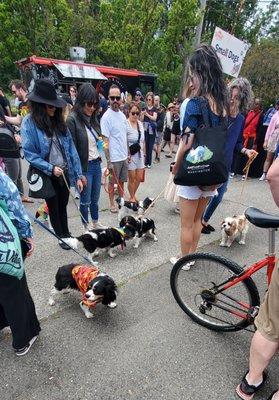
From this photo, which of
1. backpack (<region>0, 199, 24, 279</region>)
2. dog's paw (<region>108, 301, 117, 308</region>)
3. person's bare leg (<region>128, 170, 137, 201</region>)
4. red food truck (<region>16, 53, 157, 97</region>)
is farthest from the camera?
red food truck (<region>16, 53, 157, 97</region>)

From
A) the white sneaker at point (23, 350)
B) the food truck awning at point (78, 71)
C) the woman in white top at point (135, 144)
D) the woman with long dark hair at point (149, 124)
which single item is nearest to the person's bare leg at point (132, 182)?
the woman in white top at point (135, 144)

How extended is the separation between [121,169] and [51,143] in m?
1.77

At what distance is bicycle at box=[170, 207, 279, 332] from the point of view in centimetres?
233

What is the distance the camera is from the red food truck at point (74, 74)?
13047 millimetres

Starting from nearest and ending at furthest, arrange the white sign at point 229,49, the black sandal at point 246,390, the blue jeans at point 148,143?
the black sandal at point 246,390 → the white sign at point 229,49 → the blue jeans at point 148,143

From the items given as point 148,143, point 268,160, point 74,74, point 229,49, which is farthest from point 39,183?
point 74,74

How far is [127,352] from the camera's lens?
245 centimetres

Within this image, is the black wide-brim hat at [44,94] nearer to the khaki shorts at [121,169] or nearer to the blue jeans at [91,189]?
the blue jeans at [91,189]

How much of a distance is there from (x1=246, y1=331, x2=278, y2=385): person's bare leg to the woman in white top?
→ 3753mm

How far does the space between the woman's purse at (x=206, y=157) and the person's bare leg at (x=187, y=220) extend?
1.07ft

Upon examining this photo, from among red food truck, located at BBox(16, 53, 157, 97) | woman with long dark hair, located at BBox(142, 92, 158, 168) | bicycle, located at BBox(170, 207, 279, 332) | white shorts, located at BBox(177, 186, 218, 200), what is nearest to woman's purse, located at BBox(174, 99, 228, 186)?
white shorts, located at BBox(177, 186, 218, 200)

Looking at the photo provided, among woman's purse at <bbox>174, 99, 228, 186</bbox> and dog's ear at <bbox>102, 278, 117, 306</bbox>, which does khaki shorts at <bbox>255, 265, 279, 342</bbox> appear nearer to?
woman's purse at <bbox>174, 99, 228, 186</bbox>

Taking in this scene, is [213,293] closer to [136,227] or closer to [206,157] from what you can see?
Answer: [206,157]

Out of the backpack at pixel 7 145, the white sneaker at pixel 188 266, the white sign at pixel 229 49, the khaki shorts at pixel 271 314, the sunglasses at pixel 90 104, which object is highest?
the white sign at pixel 229 49
